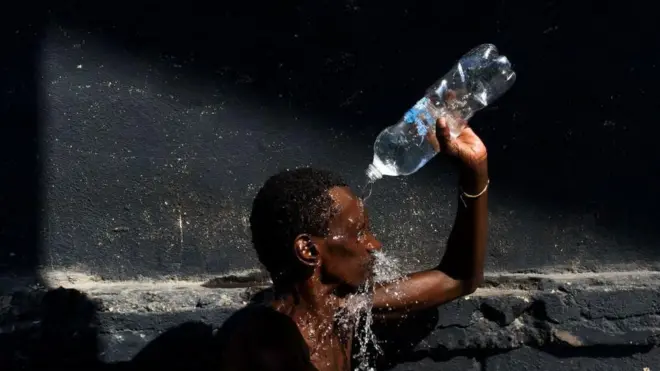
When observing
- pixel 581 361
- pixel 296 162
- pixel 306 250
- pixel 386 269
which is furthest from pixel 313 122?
pixel 581 361

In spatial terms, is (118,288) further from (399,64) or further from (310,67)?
(399,64)

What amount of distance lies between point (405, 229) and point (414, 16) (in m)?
0.81

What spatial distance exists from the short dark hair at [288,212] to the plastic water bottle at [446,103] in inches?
23.8

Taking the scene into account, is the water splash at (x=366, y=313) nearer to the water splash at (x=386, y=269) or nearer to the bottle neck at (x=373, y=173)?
→ the water splash at (x=386, y=269)

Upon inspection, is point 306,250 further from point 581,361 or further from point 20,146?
point 581,361

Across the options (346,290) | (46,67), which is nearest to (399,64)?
(346,290)

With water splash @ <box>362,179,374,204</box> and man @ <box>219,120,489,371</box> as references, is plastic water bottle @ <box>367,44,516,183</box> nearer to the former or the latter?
water splash @ <box>362,179,374,204</box>

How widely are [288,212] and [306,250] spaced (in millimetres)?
129

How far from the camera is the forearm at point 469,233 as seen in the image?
288 cm

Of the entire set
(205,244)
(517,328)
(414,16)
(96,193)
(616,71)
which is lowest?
(517,328)

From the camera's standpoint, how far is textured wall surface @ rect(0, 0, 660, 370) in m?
3.29

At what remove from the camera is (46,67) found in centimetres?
329

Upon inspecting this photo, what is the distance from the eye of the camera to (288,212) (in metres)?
2.66

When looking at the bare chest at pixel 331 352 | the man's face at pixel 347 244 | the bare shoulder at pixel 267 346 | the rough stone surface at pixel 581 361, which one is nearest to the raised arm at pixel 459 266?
the bare chest at pixel 331 352
